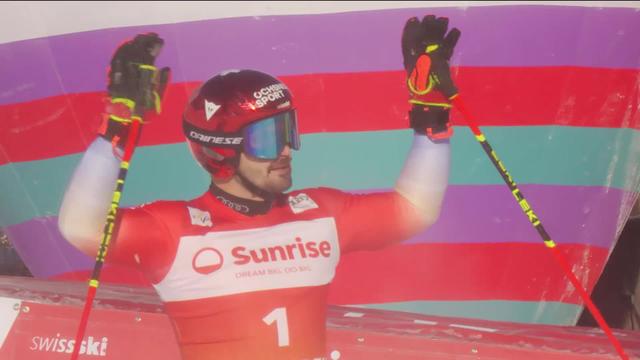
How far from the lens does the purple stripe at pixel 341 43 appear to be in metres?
1.73

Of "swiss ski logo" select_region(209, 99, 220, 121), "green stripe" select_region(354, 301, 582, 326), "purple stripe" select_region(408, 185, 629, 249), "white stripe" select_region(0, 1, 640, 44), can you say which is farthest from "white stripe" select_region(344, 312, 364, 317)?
"white stripe" select_region(0, 1, 640, 44)

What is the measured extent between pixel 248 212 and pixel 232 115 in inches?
8.6

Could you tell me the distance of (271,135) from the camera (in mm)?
1743

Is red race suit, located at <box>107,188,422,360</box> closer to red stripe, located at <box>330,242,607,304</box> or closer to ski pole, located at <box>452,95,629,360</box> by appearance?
red stripe, located at <box>330,242,607,304</box>

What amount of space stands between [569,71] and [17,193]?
1222 mm

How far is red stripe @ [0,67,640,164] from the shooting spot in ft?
5.82

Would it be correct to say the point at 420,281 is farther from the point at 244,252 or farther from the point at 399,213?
the point at 244,252

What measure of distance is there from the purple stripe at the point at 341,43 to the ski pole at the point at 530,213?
4.6 inches

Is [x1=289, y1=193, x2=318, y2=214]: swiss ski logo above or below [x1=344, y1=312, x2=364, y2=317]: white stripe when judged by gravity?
above

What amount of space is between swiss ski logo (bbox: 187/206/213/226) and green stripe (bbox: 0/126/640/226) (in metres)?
0.04

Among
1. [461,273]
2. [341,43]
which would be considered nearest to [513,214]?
[461,273]

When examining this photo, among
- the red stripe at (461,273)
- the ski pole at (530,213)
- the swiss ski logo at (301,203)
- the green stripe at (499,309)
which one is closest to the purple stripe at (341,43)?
the ski pole at (530,213)

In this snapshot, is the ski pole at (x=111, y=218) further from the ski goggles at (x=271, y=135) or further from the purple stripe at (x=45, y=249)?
the ski goggles at (x=271, y=135)

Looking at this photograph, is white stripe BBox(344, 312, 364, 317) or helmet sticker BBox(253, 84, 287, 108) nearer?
helmet sticker BBox(253, 84, 287, 108)
